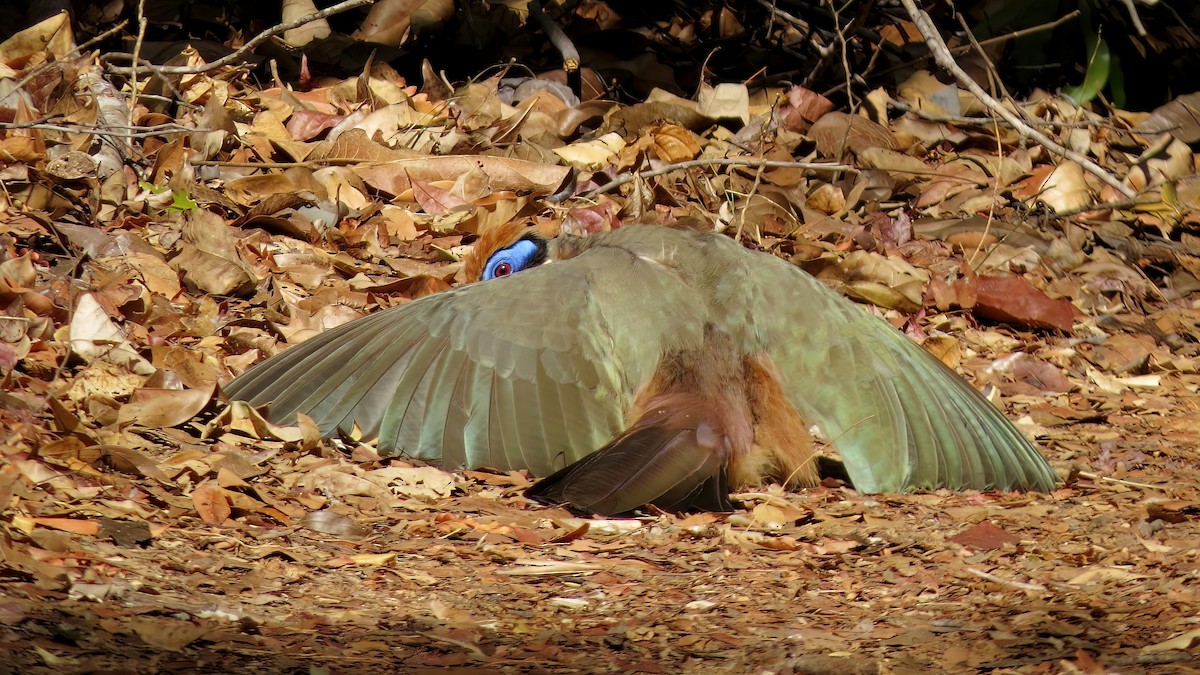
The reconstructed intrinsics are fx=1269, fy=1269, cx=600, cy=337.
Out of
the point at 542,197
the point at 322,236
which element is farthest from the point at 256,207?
the point at 542,197

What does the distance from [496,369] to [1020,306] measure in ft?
7.84

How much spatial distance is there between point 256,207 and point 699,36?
3.38 metres

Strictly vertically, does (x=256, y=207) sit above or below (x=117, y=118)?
below

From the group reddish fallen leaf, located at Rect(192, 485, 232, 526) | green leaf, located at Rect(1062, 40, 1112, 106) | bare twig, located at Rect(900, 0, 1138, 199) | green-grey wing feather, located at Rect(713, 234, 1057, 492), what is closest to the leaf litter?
reddish fallen leaf, located at Rect(192, 485, 232, 526)

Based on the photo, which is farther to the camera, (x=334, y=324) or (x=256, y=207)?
(x=256, y=207)

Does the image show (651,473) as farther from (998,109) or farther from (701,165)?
(701,165)

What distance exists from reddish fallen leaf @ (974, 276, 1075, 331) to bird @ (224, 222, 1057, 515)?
1178mm

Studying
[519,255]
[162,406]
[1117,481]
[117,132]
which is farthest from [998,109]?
[117,132]

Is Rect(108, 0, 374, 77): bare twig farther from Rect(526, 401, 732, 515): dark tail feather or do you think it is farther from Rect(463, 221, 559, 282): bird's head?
Rect(526, 401, 732, 515): dark tail feather

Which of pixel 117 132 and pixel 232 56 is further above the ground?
pixel 232 56

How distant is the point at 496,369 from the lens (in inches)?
147

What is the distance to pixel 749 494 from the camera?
3670 millimetres

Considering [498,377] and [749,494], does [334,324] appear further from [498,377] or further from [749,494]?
[749,494]

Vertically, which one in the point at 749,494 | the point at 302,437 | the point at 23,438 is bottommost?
the point at 749,494
